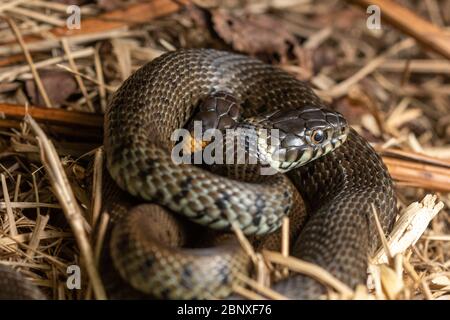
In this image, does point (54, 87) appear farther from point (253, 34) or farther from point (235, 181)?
point (235, 181)

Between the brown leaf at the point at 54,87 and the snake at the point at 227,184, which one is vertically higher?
the brown leaf at the point at 54,87

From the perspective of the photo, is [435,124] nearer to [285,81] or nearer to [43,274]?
[285,81]

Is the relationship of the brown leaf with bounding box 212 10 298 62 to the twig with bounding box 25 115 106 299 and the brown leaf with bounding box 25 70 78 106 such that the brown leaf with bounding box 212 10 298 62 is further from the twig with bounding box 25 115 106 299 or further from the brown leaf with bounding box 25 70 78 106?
the twig with bounding box 25 115 106 299

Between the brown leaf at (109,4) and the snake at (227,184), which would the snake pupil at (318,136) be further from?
the brown leaf at (109,4)

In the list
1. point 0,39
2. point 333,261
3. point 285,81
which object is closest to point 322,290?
point 333,261

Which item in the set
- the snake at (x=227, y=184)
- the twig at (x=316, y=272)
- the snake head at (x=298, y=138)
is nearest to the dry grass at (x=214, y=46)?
the twig at (x=316, y=272)

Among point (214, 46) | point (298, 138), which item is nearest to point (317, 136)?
point (298, 138)

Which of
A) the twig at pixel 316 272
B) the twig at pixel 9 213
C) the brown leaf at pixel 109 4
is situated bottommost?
the twig at pixel 316 272

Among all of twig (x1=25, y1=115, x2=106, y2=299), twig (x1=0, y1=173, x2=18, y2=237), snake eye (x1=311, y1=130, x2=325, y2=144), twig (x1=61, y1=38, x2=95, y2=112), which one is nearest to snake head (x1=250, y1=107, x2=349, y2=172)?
snake eye (x1=311, y1=130, x2=325, y2=144)
